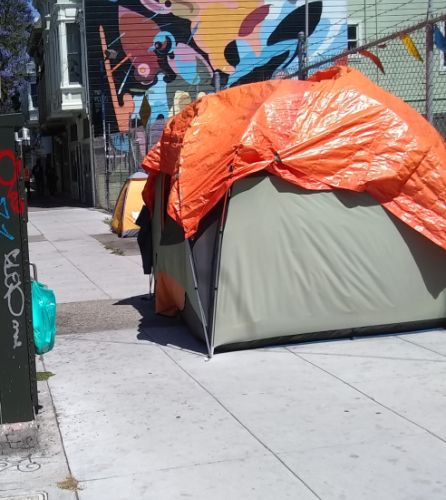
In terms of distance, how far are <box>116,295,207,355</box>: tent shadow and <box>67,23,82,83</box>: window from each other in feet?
64.0

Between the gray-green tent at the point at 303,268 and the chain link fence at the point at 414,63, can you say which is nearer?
the gray-green tent at the point at 303,268

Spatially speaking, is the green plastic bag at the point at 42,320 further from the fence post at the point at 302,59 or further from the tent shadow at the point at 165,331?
the fence post at the point at 302,59

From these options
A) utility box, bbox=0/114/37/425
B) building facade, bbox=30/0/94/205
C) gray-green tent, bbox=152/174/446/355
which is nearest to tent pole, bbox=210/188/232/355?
gray-green tent, bbox=152/174/446/355

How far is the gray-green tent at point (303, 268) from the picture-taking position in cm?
641

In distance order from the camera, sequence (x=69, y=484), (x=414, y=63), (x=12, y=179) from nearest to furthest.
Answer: (x=69, y=484) < (x=12, y=179) < (x=414, y=63)

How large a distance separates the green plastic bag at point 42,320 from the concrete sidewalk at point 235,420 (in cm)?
51

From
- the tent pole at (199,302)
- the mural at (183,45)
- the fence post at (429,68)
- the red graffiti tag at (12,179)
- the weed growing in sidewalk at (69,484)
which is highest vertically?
the mural at (183,45)

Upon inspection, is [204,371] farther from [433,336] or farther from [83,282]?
[83,282]

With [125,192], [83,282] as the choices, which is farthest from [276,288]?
[125,192]

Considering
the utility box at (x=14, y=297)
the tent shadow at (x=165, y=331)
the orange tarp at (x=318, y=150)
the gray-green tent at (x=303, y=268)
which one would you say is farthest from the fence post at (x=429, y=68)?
the utility box at (x=14, y=297)

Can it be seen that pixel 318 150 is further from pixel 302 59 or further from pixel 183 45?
pixel 183 45

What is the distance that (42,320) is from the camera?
5047 mm

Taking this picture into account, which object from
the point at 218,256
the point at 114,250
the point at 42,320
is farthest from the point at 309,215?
the point at 114,250

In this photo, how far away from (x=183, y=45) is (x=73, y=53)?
13.8 ft
